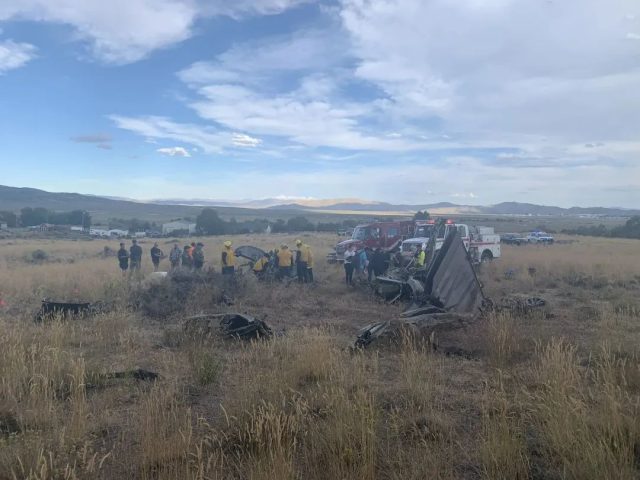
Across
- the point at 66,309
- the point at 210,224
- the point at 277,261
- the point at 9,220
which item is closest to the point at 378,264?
the point at 277,261

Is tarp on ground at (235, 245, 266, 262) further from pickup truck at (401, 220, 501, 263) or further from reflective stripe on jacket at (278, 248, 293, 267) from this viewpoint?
pickup truck at (401, 220, 501, 263)

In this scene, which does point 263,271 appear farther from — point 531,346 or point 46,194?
point 46,194

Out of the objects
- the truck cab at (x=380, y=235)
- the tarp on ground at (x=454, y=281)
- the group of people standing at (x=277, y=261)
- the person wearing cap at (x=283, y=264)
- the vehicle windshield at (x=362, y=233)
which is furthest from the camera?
the vehicle windshield at (x=362, y=233)

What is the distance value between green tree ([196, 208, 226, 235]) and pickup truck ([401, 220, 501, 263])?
50450 mm

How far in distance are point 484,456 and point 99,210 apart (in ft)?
560

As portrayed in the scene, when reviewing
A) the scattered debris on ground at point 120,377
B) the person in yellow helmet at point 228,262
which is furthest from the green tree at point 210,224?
the scattered debris on ground at point 120,377

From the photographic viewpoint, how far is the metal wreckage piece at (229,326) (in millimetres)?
9031

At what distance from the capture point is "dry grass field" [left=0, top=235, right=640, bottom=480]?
3803 mm

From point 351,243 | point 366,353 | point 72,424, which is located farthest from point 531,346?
point 351,243

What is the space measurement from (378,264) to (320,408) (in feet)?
42.1

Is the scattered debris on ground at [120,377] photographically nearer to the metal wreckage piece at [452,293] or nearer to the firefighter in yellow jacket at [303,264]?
the metal wreckage piece at [452,293]

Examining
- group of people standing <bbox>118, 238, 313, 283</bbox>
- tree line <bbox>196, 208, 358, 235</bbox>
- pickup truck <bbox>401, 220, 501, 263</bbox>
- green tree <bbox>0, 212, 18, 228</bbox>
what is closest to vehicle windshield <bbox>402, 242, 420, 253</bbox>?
pickup truck <bbox>401, 220, 501, 263</bbox>

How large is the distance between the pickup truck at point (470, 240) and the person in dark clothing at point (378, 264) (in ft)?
10.8

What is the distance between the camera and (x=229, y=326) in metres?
9.29
